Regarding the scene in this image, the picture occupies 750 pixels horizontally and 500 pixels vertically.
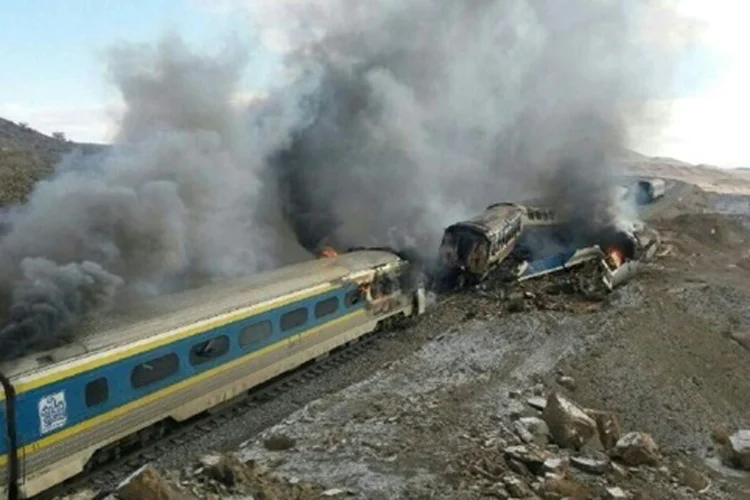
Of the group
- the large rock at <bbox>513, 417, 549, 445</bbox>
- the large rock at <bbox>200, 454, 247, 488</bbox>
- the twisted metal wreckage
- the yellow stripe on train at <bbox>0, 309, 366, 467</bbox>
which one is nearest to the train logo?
the yellow stripe on train at <bbox>0, 309, 366, 467</bbox>

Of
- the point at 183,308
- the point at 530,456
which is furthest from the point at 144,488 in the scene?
the point at 530,456

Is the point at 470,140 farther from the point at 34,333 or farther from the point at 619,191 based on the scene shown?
the point at 34,333

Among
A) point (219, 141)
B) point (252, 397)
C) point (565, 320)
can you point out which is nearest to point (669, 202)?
point (565, 320)

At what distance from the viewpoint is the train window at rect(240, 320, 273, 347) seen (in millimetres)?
14891

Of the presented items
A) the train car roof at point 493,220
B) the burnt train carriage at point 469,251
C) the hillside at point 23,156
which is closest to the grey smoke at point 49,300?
the burnt train carriage at point 469,251

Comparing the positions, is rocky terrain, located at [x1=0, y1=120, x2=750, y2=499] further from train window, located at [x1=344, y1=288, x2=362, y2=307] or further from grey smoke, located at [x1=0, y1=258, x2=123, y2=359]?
grey smoke, located at [x1=0, y1=258, x2=123, y2=359]

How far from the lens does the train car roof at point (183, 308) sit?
37.2ft

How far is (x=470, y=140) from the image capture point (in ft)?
130

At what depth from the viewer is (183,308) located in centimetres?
1406

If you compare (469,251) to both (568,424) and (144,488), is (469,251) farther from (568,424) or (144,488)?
(144,488)

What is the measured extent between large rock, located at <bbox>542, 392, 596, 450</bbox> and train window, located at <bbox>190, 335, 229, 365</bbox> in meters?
6.57

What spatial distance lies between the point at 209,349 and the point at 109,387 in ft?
8.01

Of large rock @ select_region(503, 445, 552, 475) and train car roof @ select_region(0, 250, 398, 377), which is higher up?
train car roof @ select_region(0, 250, 398, 377)

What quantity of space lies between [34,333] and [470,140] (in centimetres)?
3074
